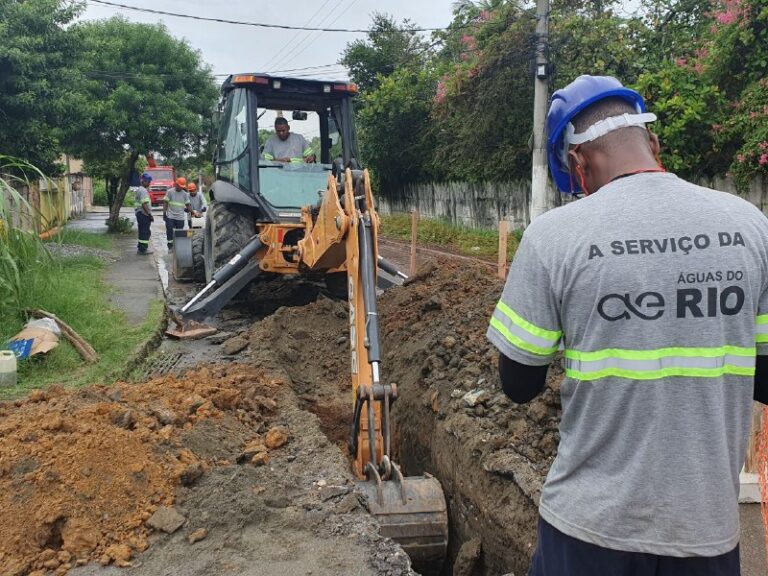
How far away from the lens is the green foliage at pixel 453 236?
1739cm

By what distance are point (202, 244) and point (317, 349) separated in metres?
4.85

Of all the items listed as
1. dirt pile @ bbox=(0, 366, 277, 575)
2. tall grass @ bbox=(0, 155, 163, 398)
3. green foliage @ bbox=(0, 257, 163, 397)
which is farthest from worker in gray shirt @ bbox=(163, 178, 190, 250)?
dirt pile @ bbox=(0, 366, 277, 575)

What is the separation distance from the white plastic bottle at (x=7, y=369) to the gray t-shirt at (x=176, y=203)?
9.63 metres

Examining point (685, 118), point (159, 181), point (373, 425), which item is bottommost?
point (373, 425)

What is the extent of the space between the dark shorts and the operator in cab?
7580 millimetres

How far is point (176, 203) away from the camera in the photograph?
15633 millimetres

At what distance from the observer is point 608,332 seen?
5.57ft

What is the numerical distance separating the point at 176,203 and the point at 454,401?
11828 mm

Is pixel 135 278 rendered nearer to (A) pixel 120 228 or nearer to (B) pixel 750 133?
(B) pixel 750 133

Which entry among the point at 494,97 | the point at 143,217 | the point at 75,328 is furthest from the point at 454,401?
the point at 494,97

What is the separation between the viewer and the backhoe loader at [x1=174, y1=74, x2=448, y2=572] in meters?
4.35

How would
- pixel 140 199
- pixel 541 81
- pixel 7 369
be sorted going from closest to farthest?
pixel 7 369 → pixel 541 81 → pixel 140 199

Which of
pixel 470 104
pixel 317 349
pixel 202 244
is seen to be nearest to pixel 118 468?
pixel 317 349

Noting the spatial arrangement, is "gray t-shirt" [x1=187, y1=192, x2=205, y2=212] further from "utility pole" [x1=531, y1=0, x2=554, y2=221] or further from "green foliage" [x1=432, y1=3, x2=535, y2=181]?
"utility pole" [x1=531, y1=0, x2=554, y2=221]
